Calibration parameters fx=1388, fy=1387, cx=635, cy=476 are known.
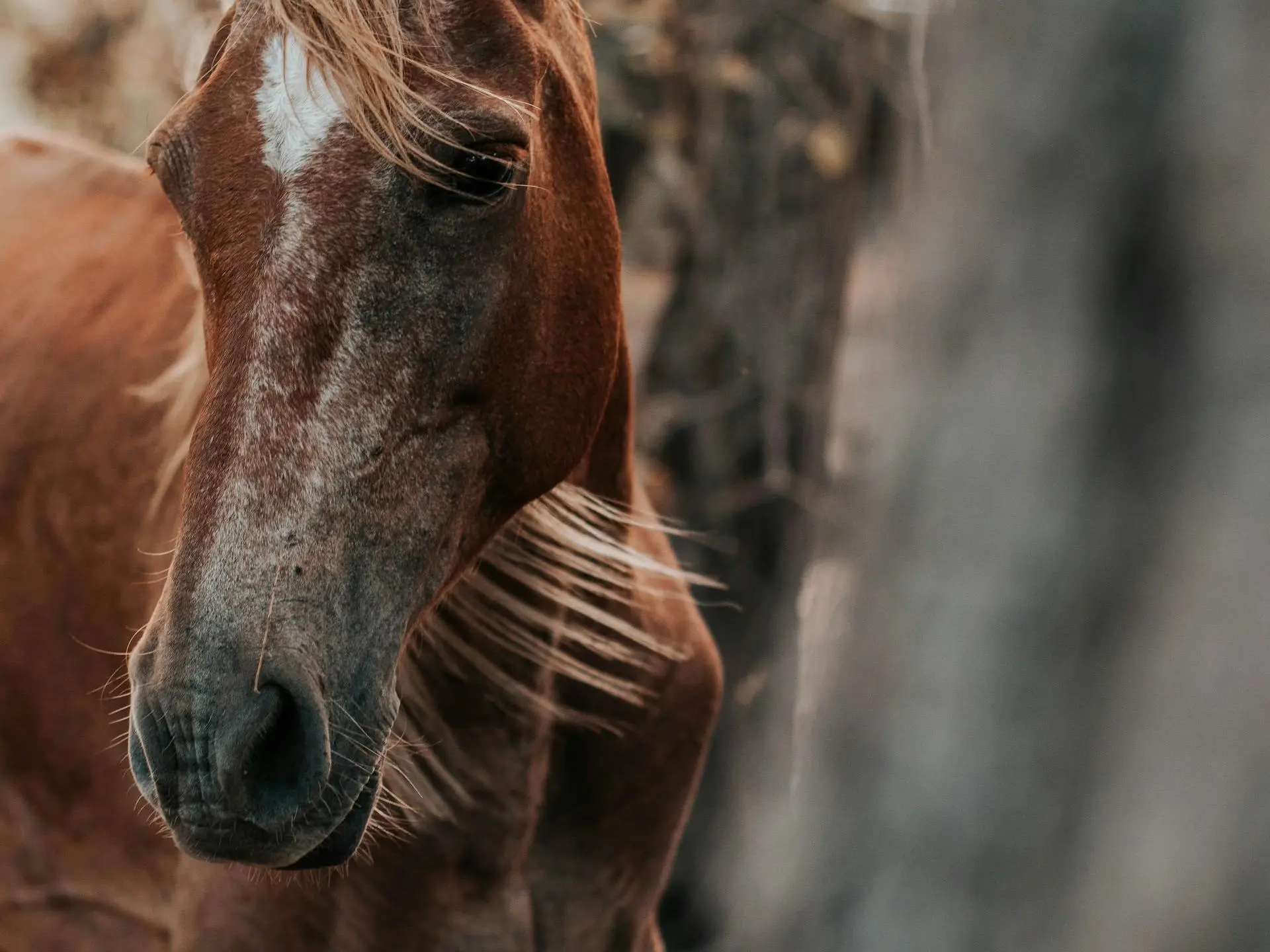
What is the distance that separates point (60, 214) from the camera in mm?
3012

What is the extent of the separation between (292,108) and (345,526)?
472 mm

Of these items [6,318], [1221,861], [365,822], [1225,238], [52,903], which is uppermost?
[1225,238]

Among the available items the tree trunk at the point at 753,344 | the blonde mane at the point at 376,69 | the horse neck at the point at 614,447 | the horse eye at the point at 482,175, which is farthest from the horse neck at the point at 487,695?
the tree trunk at the point at 753,344

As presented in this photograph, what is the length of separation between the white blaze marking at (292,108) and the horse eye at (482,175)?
0.15 meters

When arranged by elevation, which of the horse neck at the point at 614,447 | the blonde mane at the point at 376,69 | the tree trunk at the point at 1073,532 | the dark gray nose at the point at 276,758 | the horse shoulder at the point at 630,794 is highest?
the blonde mane at the point at 376,69

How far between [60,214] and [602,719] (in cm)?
168

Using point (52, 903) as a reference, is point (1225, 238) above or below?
above

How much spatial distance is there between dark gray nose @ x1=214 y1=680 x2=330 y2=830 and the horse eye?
0.61m

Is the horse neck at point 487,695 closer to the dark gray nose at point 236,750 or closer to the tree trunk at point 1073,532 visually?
the dark gray nose at point 236,750

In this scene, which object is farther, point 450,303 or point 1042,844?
point 450,303

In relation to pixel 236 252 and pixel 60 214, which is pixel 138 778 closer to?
pixel 236 252

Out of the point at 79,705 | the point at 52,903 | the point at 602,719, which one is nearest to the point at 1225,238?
the point at 602,719

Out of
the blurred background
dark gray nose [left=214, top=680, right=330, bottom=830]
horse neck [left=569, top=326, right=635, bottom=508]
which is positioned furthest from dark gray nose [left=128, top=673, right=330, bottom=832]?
horse neck [left=569, top=326, right=635, bottom=508]

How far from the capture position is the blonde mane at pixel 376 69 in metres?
1.55
